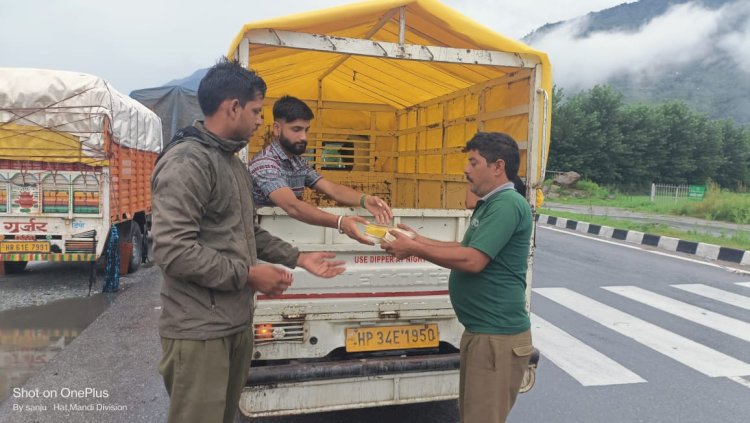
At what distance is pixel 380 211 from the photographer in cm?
311

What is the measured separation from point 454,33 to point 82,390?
12.1 feet

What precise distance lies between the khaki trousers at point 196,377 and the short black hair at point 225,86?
2.80 feet

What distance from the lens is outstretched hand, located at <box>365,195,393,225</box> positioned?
10.2 ft

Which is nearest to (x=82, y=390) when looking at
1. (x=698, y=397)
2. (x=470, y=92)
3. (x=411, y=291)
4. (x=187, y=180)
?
(x=411, y=291)

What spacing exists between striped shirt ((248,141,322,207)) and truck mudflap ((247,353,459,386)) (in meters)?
0.95

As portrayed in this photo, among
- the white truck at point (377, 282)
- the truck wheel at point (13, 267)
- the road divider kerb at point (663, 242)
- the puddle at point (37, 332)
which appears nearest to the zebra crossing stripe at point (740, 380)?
the white truck at point (377, 282)

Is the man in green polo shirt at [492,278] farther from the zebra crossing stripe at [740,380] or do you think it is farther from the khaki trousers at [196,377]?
the zebra crossing stripe at [740,380]

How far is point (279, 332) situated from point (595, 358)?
3.10m

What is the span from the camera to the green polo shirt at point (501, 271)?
226 centimetres

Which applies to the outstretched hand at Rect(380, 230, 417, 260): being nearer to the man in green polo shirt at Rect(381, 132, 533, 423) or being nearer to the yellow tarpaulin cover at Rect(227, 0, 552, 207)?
the man in green polo shirt at Rect(381, 132, 533, 423)

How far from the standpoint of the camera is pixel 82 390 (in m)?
3.86

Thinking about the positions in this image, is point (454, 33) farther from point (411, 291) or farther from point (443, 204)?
point (443, 204)

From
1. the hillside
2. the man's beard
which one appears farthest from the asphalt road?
the hillside

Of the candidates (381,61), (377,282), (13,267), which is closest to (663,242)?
(381,61)
